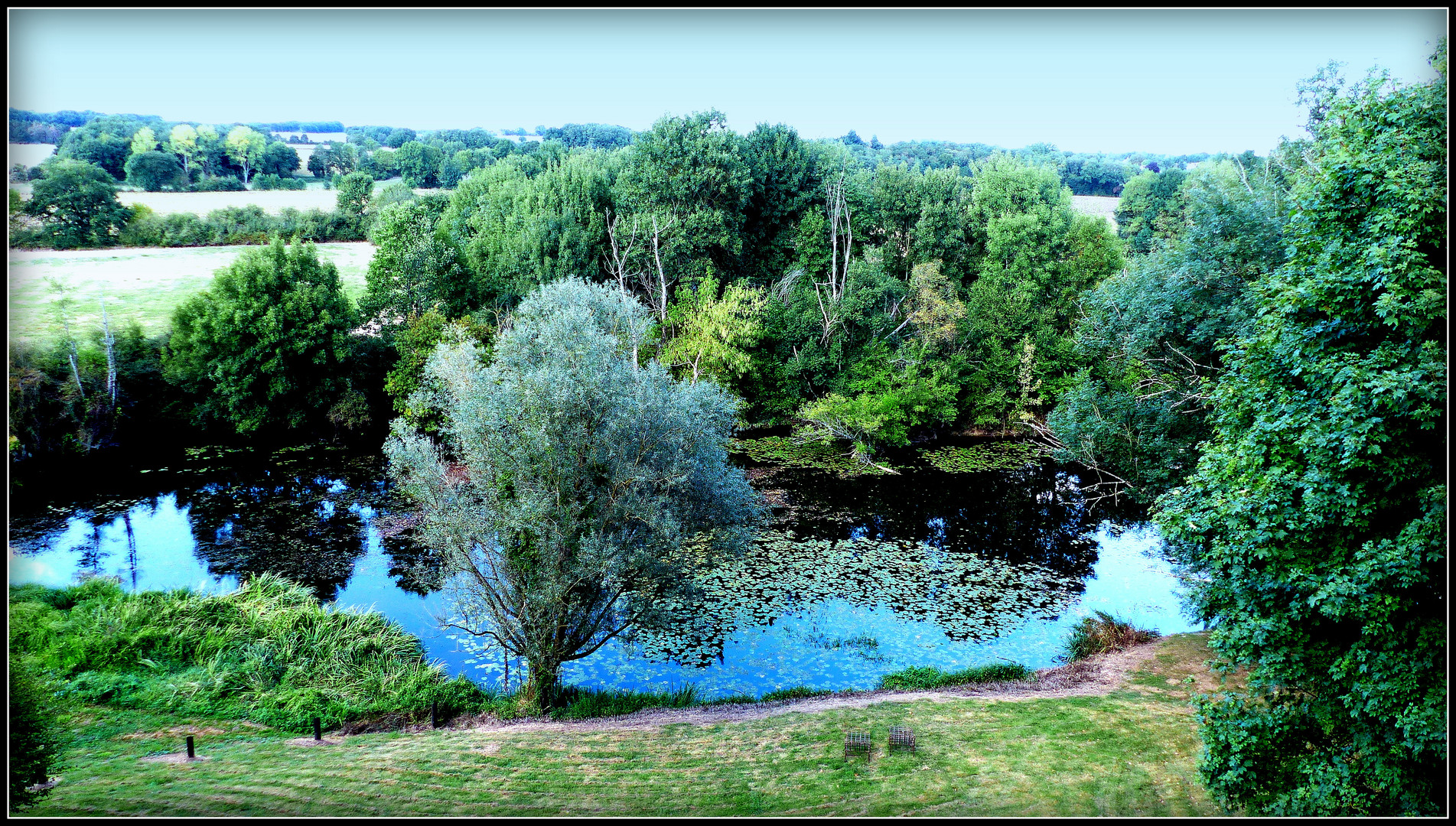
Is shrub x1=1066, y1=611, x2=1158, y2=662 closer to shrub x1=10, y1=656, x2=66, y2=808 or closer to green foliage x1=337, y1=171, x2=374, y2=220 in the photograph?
shrub x1=10, y1=656, x2=66, y2=808

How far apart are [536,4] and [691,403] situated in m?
11.5

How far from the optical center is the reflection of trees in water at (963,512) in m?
25.9

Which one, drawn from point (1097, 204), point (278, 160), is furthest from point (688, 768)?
point (1097, 204)

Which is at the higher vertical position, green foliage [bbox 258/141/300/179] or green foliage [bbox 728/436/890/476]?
green foliage [bbox 258/141/300/179]

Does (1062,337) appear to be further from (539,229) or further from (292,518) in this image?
(292,518)

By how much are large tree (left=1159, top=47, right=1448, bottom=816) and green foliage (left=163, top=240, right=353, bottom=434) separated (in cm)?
3532

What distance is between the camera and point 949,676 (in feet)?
60.3

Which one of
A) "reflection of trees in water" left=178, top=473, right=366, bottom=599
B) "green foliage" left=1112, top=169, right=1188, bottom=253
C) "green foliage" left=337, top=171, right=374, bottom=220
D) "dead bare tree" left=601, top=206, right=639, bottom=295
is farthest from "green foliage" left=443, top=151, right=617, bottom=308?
"green foliage" left=1112, top=169, right=1188, bottom=253

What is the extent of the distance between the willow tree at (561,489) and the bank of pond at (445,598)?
1.36 m

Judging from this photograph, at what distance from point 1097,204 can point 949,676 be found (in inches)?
2590

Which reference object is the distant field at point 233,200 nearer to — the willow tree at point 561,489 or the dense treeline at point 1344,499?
the willow tree at point 561,489

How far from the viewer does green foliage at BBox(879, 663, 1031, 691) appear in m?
18.1

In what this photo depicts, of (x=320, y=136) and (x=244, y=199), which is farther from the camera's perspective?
(x=320, y=136)

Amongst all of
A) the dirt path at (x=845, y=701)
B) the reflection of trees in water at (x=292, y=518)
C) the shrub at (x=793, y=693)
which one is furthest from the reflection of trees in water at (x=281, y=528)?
the shrub at (x=793, y=693)
